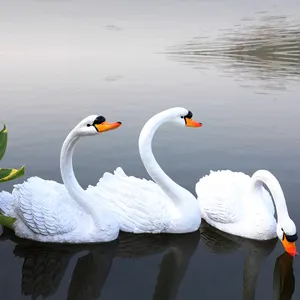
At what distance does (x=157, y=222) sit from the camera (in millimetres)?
6770

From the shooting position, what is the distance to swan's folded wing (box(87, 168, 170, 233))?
6770mm

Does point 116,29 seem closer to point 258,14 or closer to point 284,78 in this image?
point 258,14

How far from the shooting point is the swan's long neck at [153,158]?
6828 millimetres

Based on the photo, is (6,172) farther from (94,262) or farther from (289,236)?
(289,236)

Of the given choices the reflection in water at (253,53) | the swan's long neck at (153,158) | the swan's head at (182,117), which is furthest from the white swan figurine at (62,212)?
the reflection in water at (253,53)

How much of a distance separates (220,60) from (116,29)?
1006cm

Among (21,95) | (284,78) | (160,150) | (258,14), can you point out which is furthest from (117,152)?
(258,14)

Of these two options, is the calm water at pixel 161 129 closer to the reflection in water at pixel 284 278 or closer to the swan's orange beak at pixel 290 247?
the reflection in water at pixel 284 278

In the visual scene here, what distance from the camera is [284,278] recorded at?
5.99m

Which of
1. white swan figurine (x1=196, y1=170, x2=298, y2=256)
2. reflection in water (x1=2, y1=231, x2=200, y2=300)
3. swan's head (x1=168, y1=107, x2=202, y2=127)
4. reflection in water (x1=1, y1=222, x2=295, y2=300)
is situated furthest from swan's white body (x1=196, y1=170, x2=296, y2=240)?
swan's head (x1=168, y1=107, x2=202, y2=127)

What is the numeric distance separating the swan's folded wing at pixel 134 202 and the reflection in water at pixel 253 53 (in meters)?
8.47

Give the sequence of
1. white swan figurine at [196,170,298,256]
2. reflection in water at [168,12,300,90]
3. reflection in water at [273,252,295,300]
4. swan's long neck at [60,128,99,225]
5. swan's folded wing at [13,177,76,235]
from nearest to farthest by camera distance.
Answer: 1. reflection in water at [273,252,295,300]
2. swan's folded wing at [13,177,76,235]
3. swan's long neck at [60,128,99,225]
4. white swan figurine at [196,170,298,256]
5. reflection in water at [168,12,300,90]

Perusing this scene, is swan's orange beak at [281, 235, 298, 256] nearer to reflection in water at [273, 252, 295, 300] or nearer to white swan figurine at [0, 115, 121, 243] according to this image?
reflection in water at [273, 252, 295, 300]

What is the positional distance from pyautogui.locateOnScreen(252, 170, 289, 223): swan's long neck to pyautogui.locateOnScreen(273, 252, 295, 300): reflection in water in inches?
20.8
